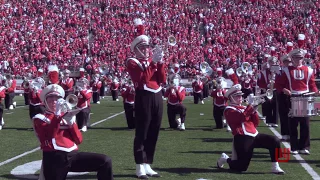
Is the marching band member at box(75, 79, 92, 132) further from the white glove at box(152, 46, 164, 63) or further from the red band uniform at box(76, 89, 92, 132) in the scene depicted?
the white glove at box(152, 46, 164, 63)

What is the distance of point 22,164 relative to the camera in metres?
8.54

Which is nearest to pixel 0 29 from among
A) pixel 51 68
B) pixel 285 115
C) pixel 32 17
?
pixel 32 17

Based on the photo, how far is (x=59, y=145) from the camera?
226 inches

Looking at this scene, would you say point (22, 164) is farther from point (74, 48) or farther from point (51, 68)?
point (74, 48)

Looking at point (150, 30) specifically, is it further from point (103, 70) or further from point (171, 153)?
point (171, 153)

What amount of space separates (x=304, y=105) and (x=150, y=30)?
30459mm

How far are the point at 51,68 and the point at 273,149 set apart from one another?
281 centimetres

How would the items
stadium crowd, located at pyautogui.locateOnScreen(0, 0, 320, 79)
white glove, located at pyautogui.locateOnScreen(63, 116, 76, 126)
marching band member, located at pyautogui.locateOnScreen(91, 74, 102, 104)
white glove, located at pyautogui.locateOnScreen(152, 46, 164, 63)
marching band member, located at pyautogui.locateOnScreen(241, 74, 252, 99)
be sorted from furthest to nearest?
stadium crowd, located at pyautogui.locateOnScreen(0, 0, 320, 79) < marching band member, located at pyautogui.locateOnScreen(91, 74, 102, 104) < marching band member, located at pyautogui.locateOnScreen(241, 74, 252, 99) < white glove, located at pyautogui.locateOnScreen(152, 46, 164, 63) < white glove, located at pyautogui.locateOnScreen(63, 116, 76, 126)

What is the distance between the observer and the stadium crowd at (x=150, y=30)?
120ft

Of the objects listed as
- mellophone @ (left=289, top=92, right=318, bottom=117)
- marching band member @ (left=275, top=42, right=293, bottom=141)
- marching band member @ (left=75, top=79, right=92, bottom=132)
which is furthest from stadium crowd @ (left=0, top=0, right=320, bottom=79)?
mellophone @ (left=289, top=92, right=318, bottom=117)

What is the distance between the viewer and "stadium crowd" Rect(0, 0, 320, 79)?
3647 cm

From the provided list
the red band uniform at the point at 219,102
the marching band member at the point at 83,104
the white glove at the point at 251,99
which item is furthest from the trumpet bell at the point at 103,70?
the white glove at the point at 251,99

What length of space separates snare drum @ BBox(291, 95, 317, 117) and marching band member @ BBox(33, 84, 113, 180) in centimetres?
391

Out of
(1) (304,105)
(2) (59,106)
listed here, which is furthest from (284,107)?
(2) (59,106)
